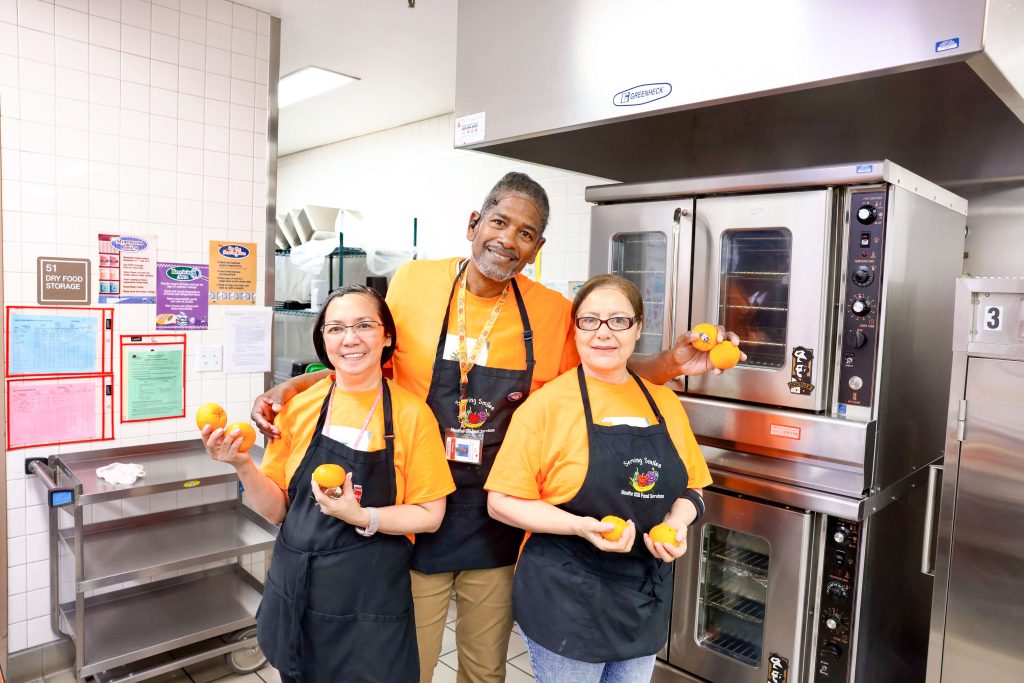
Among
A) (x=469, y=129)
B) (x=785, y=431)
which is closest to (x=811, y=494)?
(x=785, y=431)

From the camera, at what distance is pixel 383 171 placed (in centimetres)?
568

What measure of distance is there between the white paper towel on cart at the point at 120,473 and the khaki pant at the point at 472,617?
5.17 feet

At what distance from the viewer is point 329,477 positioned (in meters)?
1.47

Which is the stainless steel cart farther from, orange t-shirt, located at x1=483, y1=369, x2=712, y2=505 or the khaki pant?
orange t-shirt, located at x1=483, y1=369, x2=712, y2=505

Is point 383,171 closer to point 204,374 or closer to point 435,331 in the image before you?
point 204,374

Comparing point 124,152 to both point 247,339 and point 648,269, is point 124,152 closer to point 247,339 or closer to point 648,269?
point 247,339

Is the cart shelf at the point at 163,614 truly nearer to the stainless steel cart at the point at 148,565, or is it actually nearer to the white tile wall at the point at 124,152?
the stainless steel cart at the point at 148,565

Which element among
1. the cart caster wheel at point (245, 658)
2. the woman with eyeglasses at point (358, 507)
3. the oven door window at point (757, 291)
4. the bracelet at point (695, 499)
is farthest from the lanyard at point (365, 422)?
the cart caster wheel at point (245, 658)

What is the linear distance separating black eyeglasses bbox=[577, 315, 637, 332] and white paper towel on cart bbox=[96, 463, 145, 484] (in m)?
2.13

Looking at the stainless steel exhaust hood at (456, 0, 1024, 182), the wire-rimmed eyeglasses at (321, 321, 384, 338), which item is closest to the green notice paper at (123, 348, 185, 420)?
the stainless steel exhaust hood at (456, 0, 1024, 182)

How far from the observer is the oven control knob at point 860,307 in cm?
185

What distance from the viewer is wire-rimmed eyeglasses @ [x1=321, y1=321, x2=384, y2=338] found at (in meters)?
1.68

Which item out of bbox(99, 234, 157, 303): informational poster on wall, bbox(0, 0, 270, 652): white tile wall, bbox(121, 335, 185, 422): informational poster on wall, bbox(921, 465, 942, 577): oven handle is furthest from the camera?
bbox(121, 335, 185, 422): informational poster on wall

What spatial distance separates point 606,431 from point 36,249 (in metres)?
2.62
